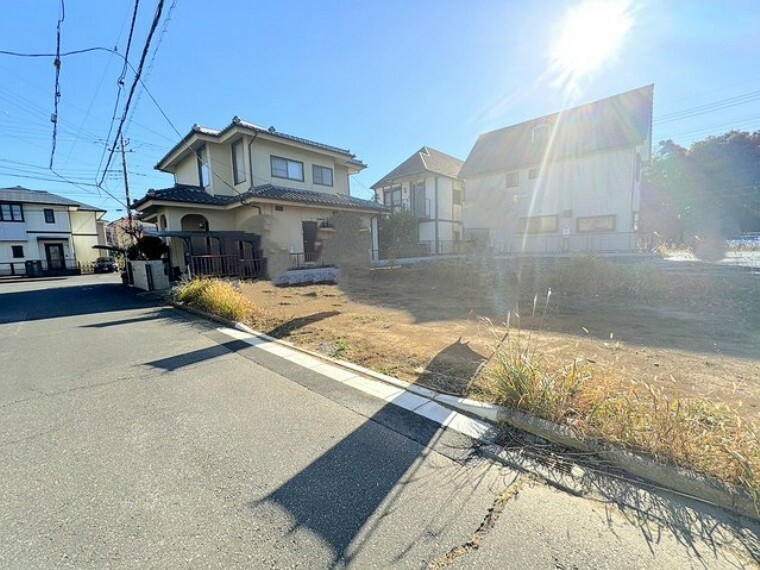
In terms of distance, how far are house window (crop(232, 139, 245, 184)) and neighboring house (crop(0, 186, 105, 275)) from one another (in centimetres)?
2021

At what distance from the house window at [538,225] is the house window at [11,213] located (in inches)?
1553

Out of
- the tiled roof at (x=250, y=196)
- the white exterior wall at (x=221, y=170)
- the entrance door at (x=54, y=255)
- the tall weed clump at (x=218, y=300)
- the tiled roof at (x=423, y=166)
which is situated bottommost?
the tall weed clump at (x=218, y=300)

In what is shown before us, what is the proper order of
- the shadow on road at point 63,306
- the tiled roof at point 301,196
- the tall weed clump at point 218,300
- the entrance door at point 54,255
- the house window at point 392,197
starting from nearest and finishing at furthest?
the tall weed clump at point 218,300
the shadow on road at point 63,306
the tiled roof at point 301,196
the house window at point 392,197
the entrance door at point 54,255

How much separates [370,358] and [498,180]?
20239mm

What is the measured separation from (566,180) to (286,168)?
51.4ft

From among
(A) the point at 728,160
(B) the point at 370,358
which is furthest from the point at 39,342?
(A) the point at 728,160

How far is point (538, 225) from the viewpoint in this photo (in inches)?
770

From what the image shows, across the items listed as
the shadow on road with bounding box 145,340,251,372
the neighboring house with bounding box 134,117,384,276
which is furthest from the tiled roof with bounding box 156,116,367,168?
the shadow on road with bounding box 145,340,251,372

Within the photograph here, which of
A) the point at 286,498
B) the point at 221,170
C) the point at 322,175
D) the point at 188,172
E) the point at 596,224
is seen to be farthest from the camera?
the point at 596,224

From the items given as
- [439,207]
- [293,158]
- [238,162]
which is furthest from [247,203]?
[439,207]

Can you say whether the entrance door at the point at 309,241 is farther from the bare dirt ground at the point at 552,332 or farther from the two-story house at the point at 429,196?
the two-story house at the point at 429,196

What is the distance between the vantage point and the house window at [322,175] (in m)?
15.4

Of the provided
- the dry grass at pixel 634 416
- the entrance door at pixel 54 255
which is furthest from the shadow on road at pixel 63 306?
the entrance door at pixel 54 255

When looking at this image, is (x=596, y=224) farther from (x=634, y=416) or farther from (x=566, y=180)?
(x=634, y=416)
